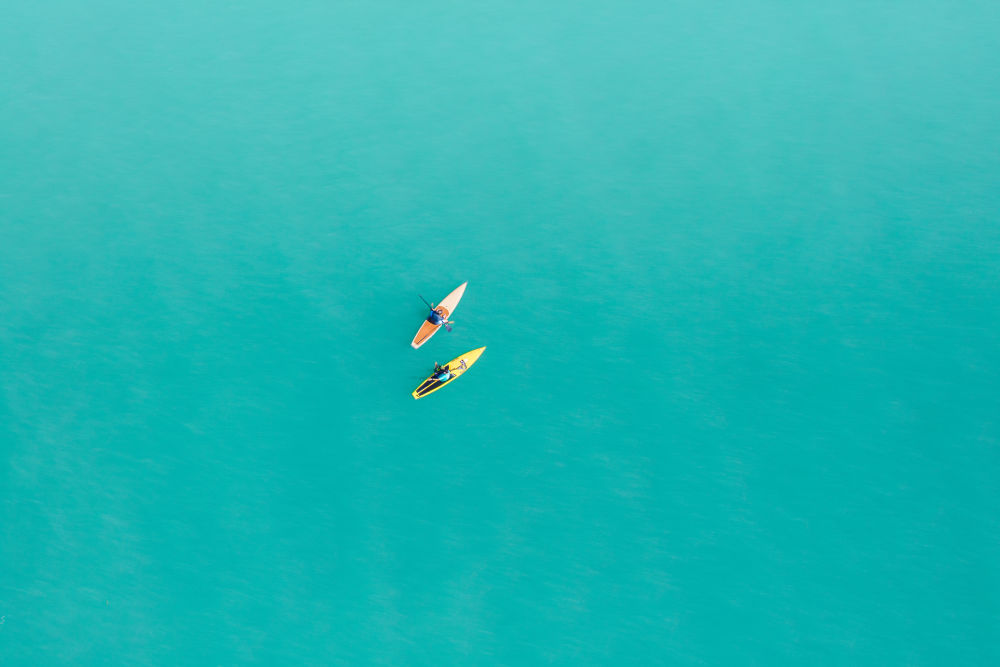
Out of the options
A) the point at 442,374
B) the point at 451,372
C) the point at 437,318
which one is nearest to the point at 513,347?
the point at 451,372

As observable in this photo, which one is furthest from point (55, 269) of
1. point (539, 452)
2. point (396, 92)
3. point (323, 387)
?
point (539, 452)

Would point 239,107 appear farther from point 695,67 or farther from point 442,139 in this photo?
point 695,67

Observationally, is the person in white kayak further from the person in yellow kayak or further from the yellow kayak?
the person in yellow kayak

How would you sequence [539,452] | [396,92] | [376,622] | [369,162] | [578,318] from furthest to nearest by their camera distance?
1. [396,92]
2. [369,162]
3. [578,318]
4. [539,452]
5. [376,622]

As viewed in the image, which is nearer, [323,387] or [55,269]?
[323,387]

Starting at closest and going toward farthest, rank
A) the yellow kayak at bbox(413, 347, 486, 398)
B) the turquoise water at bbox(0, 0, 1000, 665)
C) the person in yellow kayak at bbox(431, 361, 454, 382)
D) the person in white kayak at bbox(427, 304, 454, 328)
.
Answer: the turquoise water at bbox(0, 0, 1000, 665) → the person in yellow kayak at bbox(431, 361, 454, 382) → the yellow kayak at bbox(413, 347, 486, 398) → the person in white kayak at bbox(427, 304, 454, 328)

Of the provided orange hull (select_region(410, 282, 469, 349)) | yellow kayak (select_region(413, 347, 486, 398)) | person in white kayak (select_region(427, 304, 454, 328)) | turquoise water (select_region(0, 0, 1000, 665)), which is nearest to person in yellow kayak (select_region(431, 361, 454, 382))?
yellow kayak (select_region(413, 347, 486, 398))

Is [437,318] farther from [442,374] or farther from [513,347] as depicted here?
[513,347]
